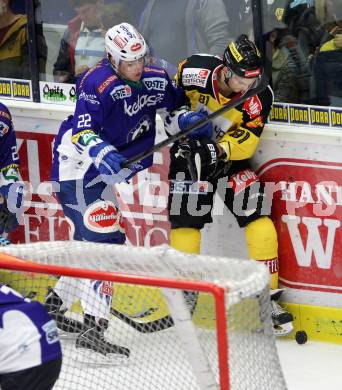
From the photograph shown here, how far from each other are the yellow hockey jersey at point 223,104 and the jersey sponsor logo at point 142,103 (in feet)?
0.46

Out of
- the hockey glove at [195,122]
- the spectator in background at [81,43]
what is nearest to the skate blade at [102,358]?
the hockey glove at [195,122]

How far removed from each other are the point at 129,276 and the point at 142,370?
105cm

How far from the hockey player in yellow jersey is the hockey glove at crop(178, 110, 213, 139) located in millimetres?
Result: 10

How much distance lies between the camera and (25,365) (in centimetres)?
316

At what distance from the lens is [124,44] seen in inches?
194

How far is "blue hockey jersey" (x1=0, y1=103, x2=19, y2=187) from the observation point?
17.6 feet

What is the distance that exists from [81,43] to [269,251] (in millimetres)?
1445

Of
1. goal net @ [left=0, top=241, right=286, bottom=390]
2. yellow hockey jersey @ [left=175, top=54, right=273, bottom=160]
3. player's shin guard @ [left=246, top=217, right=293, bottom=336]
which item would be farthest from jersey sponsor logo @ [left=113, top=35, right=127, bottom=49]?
goal net @ [left=0, top=241, right=286, bottom=390]

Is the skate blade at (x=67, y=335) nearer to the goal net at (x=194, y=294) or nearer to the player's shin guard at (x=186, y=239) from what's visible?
the goal net at (x=194, y=294)

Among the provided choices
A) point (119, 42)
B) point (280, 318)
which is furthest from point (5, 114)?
point (280, 318)

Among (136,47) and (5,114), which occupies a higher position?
(136,47)

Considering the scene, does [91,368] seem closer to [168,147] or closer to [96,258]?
[96,258]

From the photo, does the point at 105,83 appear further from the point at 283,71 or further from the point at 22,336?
the point at 22,336

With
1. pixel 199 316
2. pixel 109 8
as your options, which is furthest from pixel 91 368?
pixel 109 8
